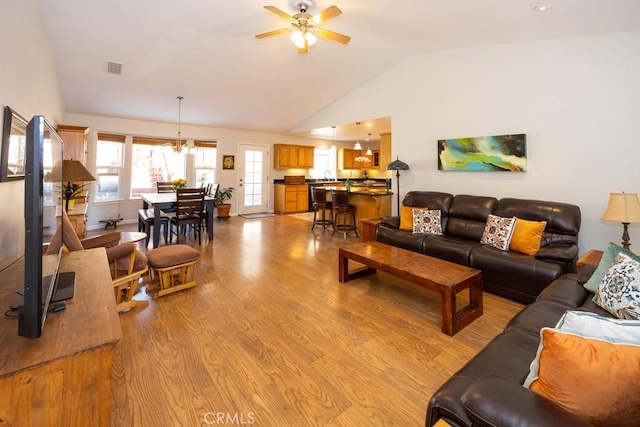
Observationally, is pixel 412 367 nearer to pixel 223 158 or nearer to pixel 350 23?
pixel 350 23

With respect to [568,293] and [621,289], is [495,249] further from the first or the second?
[621,289]

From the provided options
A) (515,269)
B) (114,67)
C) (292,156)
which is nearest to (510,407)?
(515,269)

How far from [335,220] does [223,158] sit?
3.66 meters

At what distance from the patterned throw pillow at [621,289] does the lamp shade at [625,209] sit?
97 centimetres

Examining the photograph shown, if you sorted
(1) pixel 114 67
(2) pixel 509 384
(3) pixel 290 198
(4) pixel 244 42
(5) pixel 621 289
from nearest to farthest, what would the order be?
(2) pixel 509 384 < (5) pixel 621 289 < (4) pixel 244 42 < (1) pixel 114 67 < (3) pixel 290 198

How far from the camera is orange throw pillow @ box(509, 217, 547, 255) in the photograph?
9.86 ft

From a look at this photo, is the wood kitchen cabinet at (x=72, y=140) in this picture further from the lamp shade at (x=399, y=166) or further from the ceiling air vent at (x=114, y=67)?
the lamp shade at (x=399, y=166)

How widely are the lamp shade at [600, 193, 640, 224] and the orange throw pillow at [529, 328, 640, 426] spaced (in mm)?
2480

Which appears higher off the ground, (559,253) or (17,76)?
(17,76)

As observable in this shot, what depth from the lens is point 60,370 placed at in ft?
3.17

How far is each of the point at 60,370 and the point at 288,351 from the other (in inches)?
52.8

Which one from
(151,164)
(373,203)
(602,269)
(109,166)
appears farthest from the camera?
(151,164)

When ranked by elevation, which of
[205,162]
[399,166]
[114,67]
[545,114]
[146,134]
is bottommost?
[399,166]

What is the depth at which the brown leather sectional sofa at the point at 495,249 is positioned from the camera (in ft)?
9.00
